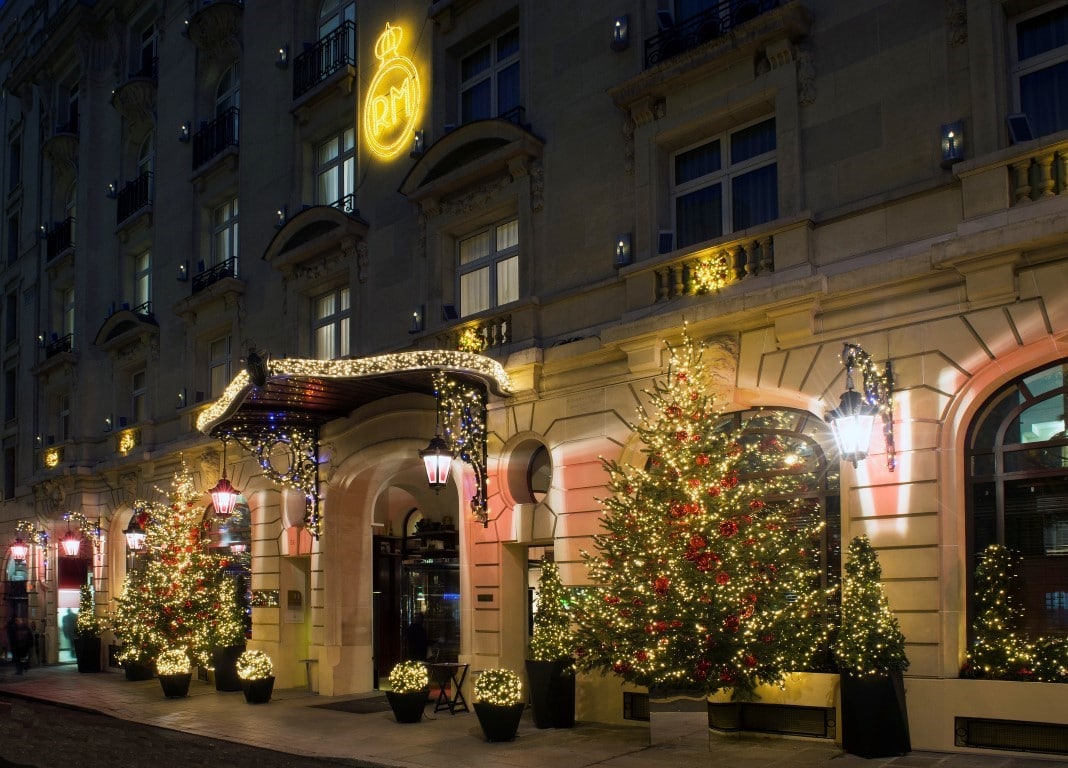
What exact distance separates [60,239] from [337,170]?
16405mm

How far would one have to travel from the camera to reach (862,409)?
12.1 metres

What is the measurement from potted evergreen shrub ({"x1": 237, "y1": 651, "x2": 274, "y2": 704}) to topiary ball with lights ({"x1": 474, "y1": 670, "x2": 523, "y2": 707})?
6.52 meters

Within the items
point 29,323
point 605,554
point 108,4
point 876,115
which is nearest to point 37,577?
point 29,323

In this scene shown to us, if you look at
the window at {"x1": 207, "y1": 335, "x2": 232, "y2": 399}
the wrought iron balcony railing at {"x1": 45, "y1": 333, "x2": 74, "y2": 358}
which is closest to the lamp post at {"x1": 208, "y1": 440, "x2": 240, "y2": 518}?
the window at {"x1": 207, "y1": 335, "x2": 232, "y2": 399}

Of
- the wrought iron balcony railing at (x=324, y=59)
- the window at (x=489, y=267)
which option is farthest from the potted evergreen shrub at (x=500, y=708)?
the wrought iron balcony railing at (x=324, y=59)

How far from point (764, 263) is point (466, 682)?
8460 millimetres

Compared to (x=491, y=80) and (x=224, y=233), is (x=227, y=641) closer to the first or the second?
(x=224, y=233)

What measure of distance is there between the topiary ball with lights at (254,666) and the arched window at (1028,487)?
41.7 feet

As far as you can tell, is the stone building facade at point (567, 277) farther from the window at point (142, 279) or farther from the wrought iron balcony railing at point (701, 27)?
the window at point (142, 279)

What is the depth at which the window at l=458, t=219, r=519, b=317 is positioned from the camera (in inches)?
734

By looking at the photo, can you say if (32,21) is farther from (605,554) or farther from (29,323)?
(605,554)

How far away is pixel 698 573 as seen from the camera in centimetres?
1217

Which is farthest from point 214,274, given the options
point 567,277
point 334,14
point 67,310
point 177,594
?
point 567,277

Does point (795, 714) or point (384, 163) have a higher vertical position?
point (384, 163)
